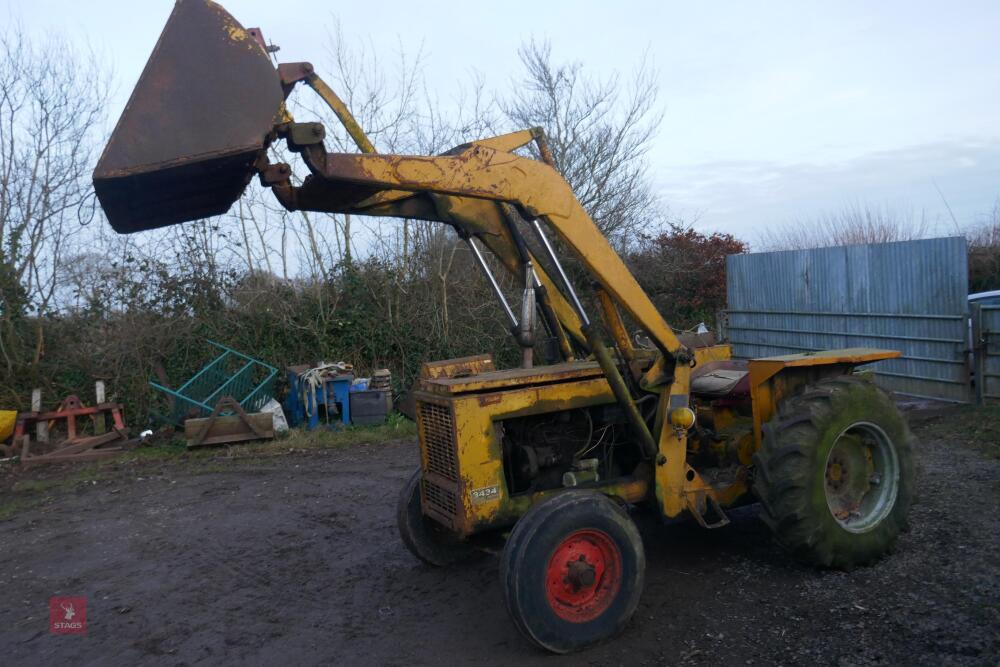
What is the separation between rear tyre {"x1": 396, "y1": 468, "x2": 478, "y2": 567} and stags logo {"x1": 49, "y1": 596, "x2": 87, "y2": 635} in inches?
82.1

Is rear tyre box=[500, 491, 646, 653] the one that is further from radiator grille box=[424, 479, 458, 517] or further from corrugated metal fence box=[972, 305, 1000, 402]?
corrugated metal fence box=[972, 305, 1000, 402]

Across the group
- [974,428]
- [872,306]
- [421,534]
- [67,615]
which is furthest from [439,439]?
[872,306]

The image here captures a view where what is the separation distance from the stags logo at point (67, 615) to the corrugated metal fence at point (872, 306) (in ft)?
33.3

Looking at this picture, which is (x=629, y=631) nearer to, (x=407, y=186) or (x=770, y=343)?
(x=407, y=186)

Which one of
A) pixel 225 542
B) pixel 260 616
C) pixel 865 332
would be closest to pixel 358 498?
pixel 225 542

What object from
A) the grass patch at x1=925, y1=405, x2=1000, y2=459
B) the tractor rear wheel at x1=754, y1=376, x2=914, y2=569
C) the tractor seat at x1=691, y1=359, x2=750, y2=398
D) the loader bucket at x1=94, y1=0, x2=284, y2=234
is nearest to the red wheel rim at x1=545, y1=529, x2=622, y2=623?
the tractor rear wheel at x1=754, y1=376, x2=914, y2=569

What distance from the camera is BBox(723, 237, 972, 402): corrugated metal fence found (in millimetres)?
10359

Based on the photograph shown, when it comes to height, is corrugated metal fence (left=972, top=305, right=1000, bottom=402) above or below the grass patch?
above

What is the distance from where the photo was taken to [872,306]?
38.4 feet

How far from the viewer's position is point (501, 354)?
47.3 feet

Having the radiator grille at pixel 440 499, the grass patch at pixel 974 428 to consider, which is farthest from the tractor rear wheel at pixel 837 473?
the grass patch at pixel 974 428

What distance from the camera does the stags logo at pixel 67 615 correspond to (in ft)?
16.1

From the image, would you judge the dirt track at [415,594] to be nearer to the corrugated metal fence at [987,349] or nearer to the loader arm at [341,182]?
the loader arm at [341,182]

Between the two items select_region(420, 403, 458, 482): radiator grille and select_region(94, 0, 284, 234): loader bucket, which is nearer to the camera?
select_region(94, 0, 284, 234): loader bucket
